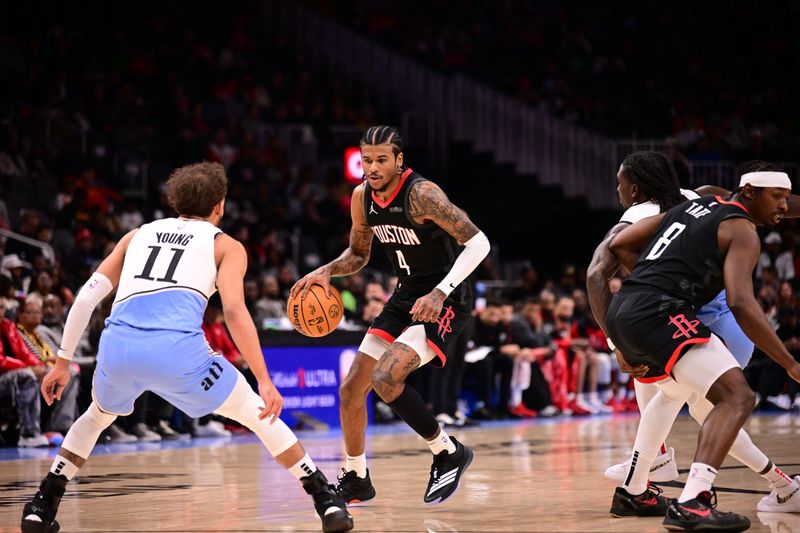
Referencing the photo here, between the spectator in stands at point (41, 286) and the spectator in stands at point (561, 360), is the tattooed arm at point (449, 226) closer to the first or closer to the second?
the spectator in stands at point (41, 286)

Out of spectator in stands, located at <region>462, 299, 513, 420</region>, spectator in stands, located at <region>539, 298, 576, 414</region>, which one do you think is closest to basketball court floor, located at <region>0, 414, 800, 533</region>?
spectator in stands, located at <region>462, 299, 513, 420</region>

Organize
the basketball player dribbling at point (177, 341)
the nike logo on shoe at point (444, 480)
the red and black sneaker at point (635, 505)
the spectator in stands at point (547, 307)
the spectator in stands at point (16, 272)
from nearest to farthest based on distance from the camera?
1. the basketball player dribbling at point (177, 341)
2. the red and black sneaker at point (635, 505)
3. the nike logo on shoe at point (444, 480)
4. the spectator in stands at point (16, 272)
5. the spectator in stands at point (547, 307)

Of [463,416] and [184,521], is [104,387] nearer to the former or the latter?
[184,521]

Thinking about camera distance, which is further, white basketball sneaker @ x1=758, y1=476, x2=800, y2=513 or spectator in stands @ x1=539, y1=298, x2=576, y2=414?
spectator in stands @ x1=539, y1=298, x2=576, y2=414

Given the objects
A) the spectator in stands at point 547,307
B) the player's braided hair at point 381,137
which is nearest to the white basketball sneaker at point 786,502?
the player's braided hair at point 381,137

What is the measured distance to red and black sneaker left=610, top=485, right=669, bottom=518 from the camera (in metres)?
5.74

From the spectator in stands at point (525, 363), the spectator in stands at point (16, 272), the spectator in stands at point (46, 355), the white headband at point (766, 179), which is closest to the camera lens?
the white headband at point (766, 179)

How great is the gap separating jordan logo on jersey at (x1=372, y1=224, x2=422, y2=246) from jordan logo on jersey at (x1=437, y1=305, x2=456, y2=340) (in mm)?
431

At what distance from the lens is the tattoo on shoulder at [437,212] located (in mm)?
6414

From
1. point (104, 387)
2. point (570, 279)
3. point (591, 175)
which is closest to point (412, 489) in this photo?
point (104, 387)

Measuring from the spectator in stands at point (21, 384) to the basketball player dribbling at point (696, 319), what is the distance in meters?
6.65

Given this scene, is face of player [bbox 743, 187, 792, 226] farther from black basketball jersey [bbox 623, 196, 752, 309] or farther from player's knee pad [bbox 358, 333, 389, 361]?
player's knee pad [bbox 358, 333, 389, 361]

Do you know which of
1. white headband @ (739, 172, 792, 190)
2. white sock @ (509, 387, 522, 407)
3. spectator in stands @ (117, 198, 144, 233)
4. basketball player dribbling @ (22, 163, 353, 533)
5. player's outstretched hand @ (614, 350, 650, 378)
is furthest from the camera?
spectator in stands @ (117, 198, 144, 233)

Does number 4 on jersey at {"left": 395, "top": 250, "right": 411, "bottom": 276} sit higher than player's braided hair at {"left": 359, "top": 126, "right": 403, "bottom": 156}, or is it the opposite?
player's braided hair at {"left": 359, "top": 126, "right": 403, "bottom": 156}
